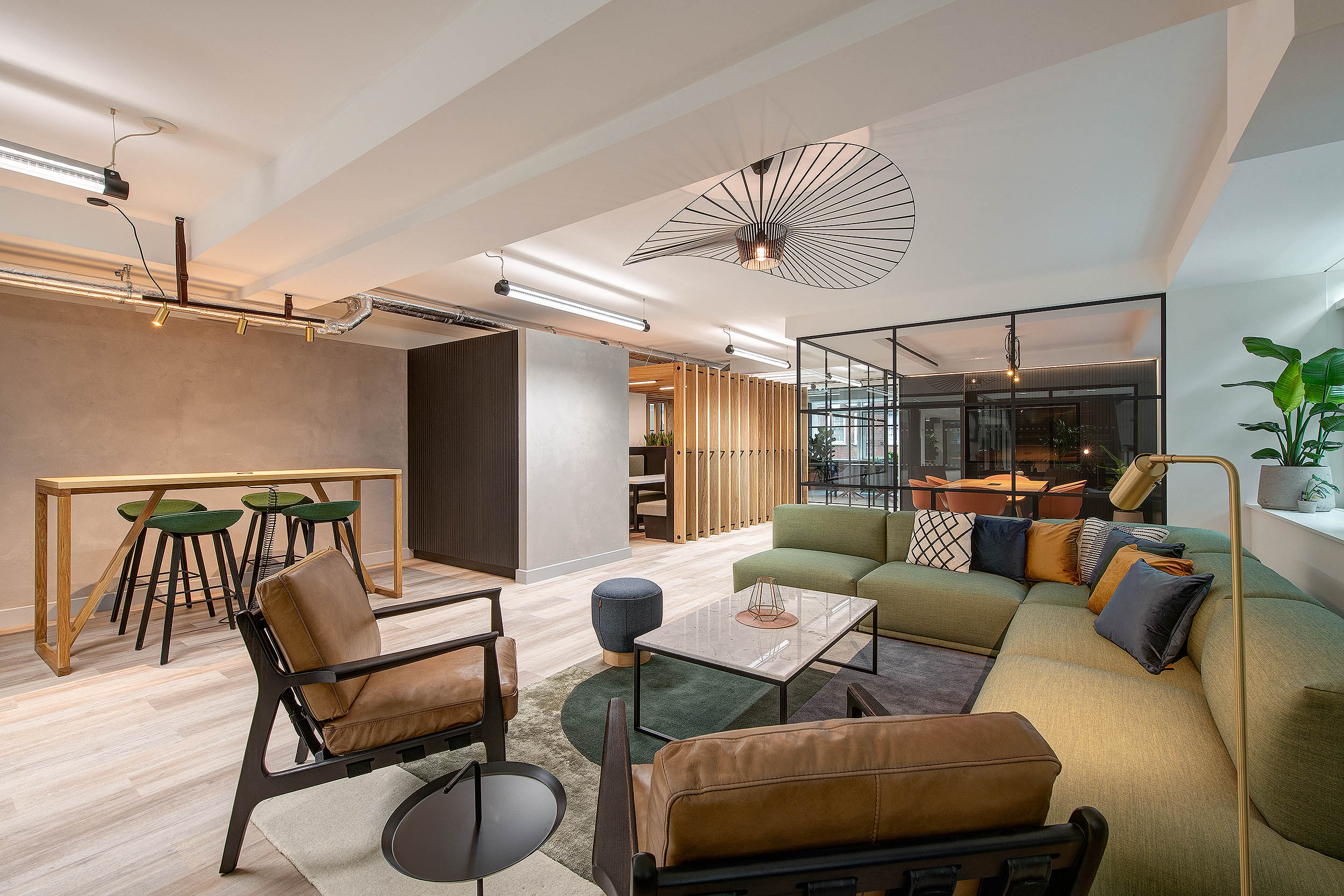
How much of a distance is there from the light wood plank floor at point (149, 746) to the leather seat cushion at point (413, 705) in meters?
0.43

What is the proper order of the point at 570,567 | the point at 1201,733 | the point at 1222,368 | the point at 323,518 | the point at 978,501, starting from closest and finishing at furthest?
the point at 1201,733, the point at 1222,368, the point at 323,518, the point at 978,501, the point at 570,567

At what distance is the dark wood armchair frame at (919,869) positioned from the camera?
2.52ft

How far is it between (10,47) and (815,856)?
3.77 m

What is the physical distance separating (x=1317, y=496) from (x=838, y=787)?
3.71 m

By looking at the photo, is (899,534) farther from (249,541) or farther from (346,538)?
(249,541)

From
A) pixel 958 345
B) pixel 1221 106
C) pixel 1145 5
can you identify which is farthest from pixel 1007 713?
pixel 958 345

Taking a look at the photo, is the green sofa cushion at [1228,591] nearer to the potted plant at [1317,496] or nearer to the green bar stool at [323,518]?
the potted plant at [1317,496]

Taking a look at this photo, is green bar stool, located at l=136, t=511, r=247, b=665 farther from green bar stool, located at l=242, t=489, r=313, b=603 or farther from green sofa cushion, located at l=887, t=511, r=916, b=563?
green sofa cushion, located at l=887, t=511, r=916, b=563

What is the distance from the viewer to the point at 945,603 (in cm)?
338

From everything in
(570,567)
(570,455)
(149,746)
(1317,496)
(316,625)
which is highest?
(570,455)

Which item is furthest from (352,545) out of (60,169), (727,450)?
(727,450)

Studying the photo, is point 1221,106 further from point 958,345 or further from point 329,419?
point 329,419

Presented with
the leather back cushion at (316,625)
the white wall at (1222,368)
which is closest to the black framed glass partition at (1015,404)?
the white wall at (1222,368)

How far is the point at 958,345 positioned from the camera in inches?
234
